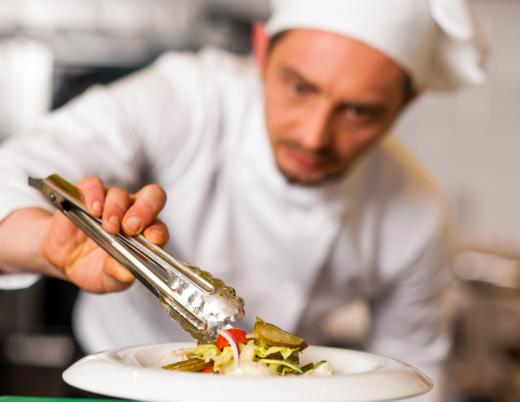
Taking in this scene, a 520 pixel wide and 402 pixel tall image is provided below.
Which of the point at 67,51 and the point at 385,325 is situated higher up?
the point at 67,51

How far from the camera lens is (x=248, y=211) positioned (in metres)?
1.54

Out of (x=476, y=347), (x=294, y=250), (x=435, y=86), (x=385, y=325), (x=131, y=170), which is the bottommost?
(x=476, y=347)

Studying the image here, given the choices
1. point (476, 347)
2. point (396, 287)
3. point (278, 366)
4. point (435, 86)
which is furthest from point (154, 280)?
point (476, 347)

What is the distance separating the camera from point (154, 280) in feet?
2.50

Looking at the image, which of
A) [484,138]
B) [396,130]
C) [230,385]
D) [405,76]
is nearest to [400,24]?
[405,76]

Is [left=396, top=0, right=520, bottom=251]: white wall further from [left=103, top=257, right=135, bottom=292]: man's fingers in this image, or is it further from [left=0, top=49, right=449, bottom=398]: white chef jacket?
[left=103, top=257, right=135, bottom=292]: man's fingers

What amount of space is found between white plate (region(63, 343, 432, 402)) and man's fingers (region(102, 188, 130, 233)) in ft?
0.49

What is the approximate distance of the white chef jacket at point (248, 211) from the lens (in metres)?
1.45

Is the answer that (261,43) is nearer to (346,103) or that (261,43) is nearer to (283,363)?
(346,103)

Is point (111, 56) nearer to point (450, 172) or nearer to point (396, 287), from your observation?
point (396, 287)

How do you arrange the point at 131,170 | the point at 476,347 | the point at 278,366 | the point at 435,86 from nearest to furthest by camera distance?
the point at 278,366, the point at 131,170, the point at 435,86, the point at 476,347

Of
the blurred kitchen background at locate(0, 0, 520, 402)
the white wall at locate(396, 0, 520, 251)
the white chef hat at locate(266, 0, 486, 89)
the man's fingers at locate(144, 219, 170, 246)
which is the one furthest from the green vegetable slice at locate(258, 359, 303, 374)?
the white wall at locate(396, 0, 520, 251)

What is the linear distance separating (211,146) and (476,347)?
5.94ft

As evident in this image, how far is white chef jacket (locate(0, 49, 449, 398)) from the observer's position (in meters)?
1.45
